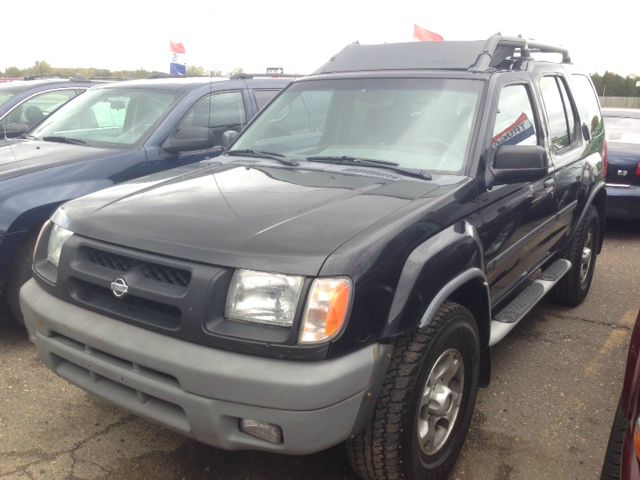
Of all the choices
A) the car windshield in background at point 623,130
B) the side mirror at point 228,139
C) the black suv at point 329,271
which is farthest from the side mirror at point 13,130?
the car windshield in background at point 623,130

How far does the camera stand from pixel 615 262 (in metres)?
6.53

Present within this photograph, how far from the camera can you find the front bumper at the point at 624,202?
23.5 ft

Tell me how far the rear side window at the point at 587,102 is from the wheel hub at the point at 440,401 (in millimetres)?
2800

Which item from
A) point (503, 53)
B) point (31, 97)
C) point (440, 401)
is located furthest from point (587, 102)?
point (31, 97)

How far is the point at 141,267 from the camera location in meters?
2.45

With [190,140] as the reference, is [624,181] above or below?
below

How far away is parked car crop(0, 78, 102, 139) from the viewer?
276 inches

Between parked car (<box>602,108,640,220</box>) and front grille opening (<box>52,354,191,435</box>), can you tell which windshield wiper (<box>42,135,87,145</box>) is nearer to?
front grille opening (<box>52,354,191,435</box>)

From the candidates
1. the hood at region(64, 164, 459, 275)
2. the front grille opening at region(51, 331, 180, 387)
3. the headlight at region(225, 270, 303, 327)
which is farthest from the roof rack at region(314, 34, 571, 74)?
the front grille opening at region(51, 331, 180, 387)

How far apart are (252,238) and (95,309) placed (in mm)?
774

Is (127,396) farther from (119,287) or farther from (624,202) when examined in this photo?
(624,202)

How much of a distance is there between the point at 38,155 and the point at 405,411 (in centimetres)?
355

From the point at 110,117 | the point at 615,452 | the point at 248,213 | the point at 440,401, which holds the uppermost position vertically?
the point at 110,117

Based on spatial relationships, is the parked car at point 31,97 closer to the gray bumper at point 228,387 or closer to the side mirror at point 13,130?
the side mirror at point 13,130
